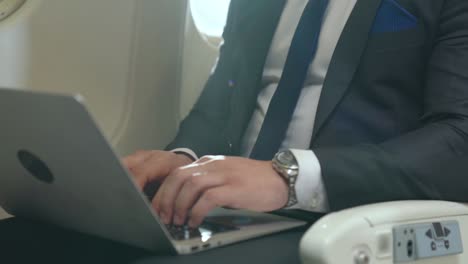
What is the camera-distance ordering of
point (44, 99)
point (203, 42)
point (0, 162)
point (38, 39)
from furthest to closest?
point (203, 42)
point (38, 39)
point (0, 162)
point (44, 99)

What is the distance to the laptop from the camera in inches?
26.2

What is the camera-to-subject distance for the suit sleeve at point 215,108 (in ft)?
4.25

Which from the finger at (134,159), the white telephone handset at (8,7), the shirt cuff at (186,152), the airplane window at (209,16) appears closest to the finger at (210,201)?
the finger at (134,159)

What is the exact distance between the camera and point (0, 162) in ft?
2.87

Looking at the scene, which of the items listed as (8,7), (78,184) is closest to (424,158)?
(78,184)

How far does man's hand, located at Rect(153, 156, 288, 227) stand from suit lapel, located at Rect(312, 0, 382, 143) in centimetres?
21

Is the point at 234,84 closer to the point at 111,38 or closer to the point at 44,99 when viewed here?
the point at 111,38

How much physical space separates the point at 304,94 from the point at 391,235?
410 millimetres

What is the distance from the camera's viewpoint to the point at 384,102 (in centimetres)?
105

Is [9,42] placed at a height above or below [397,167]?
above

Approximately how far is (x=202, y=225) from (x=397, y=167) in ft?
0.94

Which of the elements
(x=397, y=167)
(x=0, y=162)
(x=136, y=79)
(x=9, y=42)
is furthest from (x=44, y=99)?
(x=136, y=79)

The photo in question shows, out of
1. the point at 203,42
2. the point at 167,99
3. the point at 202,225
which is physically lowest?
the point at 202,225

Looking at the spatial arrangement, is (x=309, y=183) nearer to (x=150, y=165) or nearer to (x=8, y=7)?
(x=150, y=165)
